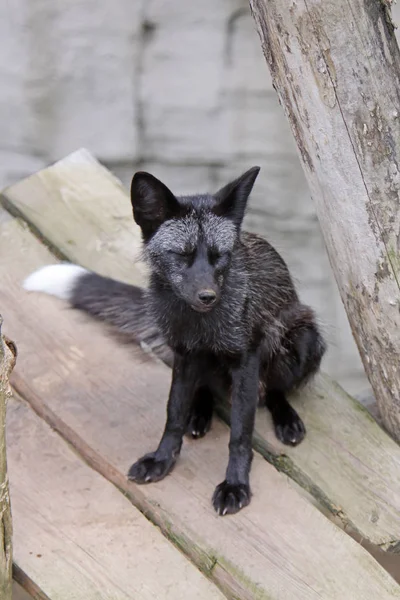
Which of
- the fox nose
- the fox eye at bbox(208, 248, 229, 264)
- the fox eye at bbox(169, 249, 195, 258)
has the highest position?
the fox eye at bbox(169, 249, 195, 258)

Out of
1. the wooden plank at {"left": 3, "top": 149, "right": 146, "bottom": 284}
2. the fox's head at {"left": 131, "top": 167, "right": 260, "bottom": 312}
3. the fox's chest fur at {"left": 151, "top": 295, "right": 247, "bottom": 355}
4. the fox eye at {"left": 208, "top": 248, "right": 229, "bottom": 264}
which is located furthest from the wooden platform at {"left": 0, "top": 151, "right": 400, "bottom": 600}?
the fox eye at {"left": 208, "top": 248, "right": 229, "bottom": 264}

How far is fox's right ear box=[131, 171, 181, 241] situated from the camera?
258 centimetres

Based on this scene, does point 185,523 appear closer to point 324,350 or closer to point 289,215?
point 324,350

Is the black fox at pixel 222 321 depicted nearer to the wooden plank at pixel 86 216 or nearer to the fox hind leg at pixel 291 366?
the fox hind leg at pixel 291 366

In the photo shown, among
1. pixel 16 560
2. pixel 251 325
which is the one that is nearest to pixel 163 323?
pixel 251 325

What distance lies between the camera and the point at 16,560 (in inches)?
94.1

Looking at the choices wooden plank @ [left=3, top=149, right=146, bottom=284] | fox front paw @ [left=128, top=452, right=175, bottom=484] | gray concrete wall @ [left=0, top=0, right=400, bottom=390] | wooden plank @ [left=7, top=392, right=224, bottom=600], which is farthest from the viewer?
gray concrete wall @ [left=0, top=0, right=400, bottom=390]

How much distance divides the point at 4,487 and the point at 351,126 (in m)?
1.39

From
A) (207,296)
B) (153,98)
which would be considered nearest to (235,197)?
(207,296)

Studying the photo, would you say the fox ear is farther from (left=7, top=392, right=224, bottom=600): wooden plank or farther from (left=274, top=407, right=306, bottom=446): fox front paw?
(left=7, top=392, right=224, bottom=600): wooden plank

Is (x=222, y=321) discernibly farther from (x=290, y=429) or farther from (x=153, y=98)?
(x=153, y=98)

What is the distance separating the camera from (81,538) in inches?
98.4

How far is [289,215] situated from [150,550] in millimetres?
3177

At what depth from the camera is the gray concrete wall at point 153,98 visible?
4875 millimetres
